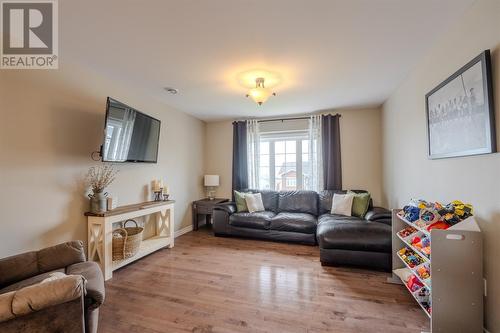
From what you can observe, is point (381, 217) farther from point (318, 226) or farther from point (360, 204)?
point (318, 226)

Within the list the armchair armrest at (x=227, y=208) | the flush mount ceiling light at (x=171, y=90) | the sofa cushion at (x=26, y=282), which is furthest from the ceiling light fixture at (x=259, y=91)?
the sofa cushion at (x=26, y=282)

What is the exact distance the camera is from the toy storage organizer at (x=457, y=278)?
59.7 inches

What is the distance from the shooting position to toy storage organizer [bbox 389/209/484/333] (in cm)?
152

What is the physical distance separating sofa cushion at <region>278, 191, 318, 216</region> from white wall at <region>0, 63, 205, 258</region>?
2.69 m

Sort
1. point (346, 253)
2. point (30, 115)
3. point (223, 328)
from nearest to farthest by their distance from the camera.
Answer: point (223, 328), point (30, 115), point (346, 253)

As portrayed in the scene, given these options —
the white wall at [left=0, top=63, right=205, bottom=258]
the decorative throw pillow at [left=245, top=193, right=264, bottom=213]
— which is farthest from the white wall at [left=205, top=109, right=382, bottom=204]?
the white wall at [left=0, top=63, right=205, bottom=258]

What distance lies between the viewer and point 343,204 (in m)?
3.91

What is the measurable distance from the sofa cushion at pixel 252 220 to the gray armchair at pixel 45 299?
98.6 inches

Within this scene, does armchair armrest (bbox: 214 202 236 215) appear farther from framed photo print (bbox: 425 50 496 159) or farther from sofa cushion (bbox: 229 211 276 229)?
framed photo print (bbox: 425 50 496 159)

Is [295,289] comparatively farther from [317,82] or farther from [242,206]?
[317,82]

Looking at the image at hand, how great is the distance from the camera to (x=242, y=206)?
4340 mm

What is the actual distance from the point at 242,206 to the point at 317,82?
259cm

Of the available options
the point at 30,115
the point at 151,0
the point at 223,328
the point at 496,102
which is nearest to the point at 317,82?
the point at 496,102

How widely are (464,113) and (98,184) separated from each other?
3.64 meters
